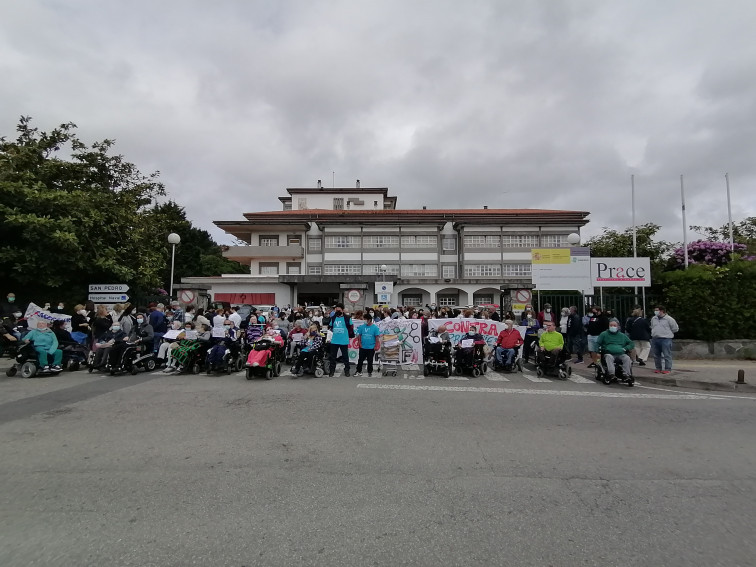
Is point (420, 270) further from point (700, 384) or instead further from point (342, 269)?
point (700, 384)

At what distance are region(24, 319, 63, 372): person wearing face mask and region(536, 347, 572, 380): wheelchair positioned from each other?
40.8ft

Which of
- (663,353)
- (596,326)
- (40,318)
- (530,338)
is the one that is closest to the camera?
(40,318)

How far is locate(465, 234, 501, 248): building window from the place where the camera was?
4625 cm

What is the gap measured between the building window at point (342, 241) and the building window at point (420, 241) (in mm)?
4789

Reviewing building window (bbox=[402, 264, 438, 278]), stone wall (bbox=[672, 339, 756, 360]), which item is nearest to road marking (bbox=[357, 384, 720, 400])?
stone wall (bbox=[672, 339, 756, 360])

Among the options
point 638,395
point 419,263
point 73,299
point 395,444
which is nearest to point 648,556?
point 395,444

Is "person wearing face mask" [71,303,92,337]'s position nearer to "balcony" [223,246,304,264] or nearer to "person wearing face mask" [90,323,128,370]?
"person wearing face mask" [90,323,128,370]

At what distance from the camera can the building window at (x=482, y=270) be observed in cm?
4578

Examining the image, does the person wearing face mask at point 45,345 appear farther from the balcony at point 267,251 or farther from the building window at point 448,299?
the balcony at point 267,251

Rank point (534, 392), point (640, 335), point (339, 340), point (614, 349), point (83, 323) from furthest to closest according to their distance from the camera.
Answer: point (640, 335) → point (83, 323) → point (339, 340) → point (614, 349) → point (534, 392)

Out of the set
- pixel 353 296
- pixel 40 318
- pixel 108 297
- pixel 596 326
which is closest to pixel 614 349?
pixel 596 326

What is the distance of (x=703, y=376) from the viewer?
12164 mm

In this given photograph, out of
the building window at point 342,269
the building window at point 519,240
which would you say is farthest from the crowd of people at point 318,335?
the building window at point 519,240

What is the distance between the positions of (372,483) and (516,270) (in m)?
43.4
